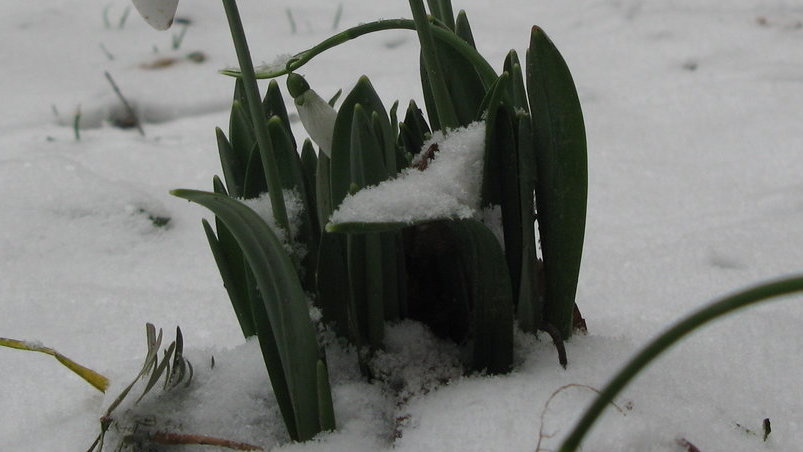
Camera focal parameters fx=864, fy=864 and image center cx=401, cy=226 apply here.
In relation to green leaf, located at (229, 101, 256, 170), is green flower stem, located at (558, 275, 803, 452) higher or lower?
higher

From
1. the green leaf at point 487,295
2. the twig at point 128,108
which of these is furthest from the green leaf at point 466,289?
the twig at point 128,108

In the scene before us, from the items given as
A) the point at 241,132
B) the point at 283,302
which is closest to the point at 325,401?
the point at 283,302

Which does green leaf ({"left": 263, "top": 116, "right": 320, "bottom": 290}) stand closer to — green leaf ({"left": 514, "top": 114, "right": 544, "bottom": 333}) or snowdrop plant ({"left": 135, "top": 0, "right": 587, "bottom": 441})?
snowdrop plant ({"left": 135, "top": 0, "right": 587, "bottom": 441})

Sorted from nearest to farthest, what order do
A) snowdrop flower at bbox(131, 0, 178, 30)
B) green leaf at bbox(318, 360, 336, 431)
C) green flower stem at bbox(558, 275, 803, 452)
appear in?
green flower stem at bbox(558, 275, 803, 452) → snowdrop flower at bbox(131, 0, 178, 30) → green leaf at bbox(318, 360, 336, 431)

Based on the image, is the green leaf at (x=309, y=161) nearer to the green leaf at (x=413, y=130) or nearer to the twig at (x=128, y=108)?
the green leaf at (x=413, y=130)

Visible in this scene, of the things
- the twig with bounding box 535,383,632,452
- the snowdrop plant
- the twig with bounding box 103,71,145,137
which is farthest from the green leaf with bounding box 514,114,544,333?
the twig with bounding box 103,71,145,137

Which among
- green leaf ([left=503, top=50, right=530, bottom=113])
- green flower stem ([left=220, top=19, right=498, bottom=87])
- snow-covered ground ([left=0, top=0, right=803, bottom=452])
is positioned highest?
green flower stem ([left=220, top=19, right=498, bottom=87])

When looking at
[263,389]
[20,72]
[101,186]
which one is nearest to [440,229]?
[263,389]

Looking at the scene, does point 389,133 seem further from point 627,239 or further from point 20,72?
point 20,72
